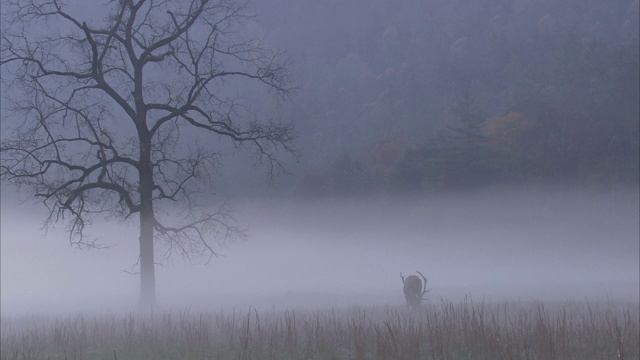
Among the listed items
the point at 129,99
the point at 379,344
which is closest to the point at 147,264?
the point at 129,99

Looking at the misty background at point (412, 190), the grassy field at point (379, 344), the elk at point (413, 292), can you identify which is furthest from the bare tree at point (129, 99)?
the misty background at point (412, 190)

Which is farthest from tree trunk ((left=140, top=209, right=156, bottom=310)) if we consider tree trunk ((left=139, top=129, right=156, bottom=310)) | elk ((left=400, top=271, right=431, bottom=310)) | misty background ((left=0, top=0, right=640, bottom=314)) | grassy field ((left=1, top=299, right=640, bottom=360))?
misty background ((left=0, top=0, right=640, bottom=314))

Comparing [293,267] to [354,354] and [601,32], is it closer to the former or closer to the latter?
[601,32]

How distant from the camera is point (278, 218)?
4828 centimetres

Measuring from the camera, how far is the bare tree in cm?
1788

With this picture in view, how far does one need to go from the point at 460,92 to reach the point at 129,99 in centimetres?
4641

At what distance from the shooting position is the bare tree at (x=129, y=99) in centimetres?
1788

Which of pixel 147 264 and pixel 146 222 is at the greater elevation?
pixel 146 222

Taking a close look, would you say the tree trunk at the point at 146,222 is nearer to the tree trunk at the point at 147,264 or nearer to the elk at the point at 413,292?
the tree trunk at the point at 147,264

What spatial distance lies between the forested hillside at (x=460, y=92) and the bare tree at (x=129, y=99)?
11.4 metres

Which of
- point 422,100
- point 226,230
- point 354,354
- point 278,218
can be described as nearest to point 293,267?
point 278,218

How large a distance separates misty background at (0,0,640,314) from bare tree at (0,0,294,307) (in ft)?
57.4

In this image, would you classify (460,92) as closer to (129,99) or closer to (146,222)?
(129,99)

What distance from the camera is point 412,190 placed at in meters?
47.3
